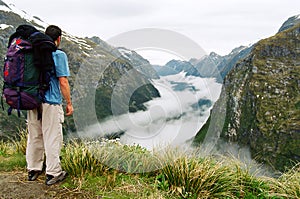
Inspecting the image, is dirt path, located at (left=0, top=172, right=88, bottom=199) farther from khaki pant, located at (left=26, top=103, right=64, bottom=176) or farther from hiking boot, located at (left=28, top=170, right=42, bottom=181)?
khaki pant, located at (left=26, top=103, right=64, bottom=176)

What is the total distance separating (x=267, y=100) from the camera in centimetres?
16612

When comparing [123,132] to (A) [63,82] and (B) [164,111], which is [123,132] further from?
(A) [63,82]

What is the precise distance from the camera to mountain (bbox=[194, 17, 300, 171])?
145 metres

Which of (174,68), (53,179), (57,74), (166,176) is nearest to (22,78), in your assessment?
(57,74)

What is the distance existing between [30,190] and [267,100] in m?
173

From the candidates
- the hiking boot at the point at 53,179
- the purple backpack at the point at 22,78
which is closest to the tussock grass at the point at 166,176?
the hiking boot at the point at 53,179

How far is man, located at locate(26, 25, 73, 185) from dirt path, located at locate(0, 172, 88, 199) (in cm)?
15

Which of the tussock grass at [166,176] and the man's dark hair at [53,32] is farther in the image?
the man's dark hair at [53,32]

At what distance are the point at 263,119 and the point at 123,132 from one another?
162 meters

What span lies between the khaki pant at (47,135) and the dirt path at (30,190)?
0.27m

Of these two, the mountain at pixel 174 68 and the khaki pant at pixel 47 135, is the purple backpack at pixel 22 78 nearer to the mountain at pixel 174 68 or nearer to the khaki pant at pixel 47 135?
the khaki pant at pixel 47 135

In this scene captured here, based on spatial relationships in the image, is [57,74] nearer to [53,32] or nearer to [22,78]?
[22,78]

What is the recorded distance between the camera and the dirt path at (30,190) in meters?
4.97

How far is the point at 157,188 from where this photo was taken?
17.4ft
